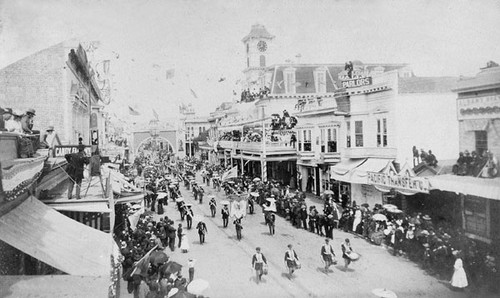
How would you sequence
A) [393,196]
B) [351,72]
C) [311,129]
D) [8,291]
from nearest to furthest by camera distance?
[8,291]
[393,196]
[351,72]
[311,129]

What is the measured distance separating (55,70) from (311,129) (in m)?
18.5

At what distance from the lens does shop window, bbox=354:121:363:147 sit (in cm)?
2434

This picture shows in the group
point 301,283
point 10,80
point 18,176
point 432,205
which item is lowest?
point 301,283

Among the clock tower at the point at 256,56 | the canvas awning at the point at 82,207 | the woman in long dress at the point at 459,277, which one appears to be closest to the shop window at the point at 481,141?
the woman in long dress at the point at 459,277

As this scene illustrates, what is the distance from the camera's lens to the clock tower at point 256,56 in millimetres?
45781

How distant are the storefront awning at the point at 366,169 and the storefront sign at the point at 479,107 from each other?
475 cm

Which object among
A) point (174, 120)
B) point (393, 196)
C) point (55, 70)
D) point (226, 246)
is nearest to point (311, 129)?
point (393, 196)

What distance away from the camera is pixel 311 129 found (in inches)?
1201

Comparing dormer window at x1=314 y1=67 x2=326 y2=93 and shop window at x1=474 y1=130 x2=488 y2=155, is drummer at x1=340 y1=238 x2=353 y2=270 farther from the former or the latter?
dormer window at x1=314 y1=67 x2=326 y2=93

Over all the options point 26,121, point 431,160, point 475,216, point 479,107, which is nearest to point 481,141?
point 479,107

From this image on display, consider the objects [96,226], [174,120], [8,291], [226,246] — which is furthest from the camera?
[174,120]

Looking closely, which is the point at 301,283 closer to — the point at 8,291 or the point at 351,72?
the point at 8,291

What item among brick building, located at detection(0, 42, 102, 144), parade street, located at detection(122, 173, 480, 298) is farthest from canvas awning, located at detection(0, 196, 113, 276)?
brick building, located at detection(0, 42, 102, 144)

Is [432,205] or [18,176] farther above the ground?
[18,176]
